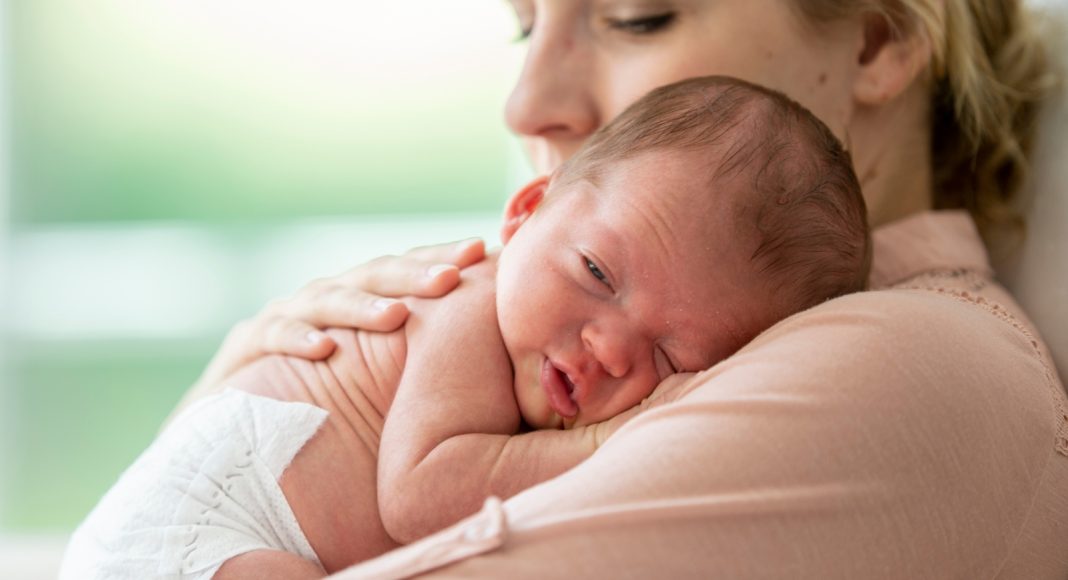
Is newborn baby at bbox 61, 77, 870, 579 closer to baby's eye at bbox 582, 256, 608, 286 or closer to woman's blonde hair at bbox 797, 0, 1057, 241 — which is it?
baby's eye at bbox 582, 256, 608, 286

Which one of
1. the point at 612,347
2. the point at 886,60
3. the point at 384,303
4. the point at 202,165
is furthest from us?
the point at 202,165

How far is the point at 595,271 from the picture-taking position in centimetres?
131

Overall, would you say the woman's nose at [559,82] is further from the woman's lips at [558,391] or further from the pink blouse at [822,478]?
the pink blouse at [822,478]

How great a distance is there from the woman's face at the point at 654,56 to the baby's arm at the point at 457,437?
19.4 inches

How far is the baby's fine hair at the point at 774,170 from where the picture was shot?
1.29 meters

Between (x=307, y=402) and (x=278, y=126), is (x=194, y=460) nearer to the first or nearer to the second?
(x=307, y=402)

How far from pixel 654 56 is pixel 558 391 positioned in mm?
653

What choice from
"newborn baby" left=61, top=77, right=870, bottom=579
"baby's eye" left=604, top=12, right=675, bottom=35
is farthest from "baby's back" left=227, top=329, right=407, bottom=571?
"baby's eye" left=604, top=12, right=675, bottom=35

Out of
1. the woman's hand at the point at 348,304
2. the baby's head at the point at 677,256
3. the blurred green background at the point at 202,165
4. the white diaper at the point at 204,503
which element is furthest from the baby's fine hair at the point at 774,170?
the blurred green background at the point at 202,165

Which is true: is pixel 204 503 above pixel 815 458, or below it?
below

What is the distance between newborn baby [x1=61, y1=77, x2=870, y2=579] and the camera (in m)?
1.27

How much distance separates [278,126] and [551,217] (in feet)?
13.6

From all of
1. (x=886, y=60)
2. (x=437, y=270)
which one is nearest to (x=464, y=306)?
(x=437, y=270)

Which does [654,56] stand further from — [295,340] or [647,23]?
[295,340]
